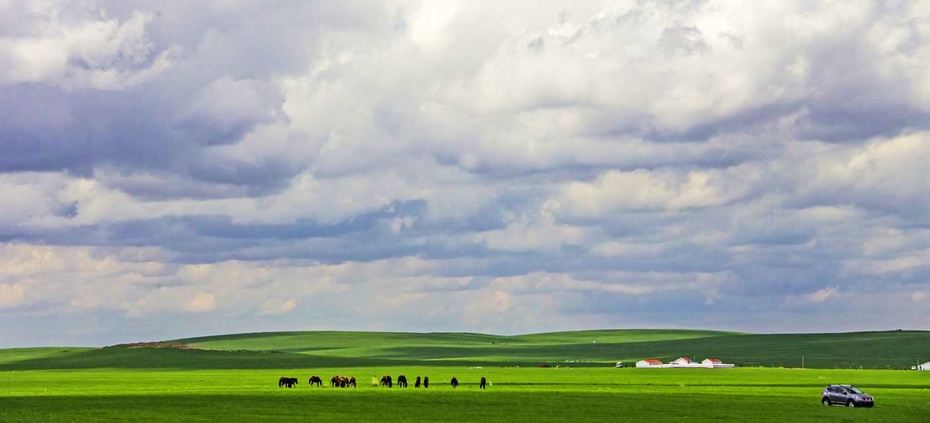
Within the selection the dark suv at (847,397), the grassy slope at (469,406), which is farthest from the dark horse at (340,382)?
the dark suv at (847,397)

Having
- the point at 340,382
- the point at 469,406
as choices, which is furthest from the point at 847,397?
the point at 340,382

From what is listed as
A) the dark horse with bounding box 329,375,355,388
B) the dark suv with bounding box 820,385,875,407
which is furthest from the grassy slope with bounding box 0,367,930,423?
the dark horse with bounding box 329,375,355,388

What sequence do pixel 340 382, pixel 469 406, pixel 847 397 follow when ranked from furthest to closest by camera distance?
pixel 340 382, pixel 847 397, pixel 469 406

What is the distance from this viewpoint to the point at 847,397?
82.8 metres

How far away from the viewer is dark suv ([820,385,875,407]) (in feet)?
269

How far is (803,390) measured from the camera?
111 meters

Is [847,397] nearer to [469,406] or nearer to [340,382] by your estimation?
[469,406]

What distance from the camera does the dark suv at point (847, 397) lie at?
269ft

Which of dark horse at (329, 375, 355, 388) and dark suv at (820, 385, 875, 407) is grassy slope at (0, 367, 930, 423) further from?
dark horse at (329, 375, 355, 388)

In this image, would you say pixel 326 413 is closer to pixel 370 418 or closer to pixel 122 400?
pixel 370 418

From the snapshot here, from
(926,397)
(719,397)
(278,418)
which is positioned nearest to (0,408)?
(278,418)

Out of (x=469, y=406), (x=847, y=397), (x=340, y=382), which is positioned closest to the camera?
(x=469, y=406)

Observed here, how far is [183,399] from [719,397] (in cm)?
3972

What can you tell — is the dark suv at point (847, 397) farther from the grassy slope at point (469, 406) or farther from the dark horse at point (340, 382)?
the dark horse at point (340, 382)
